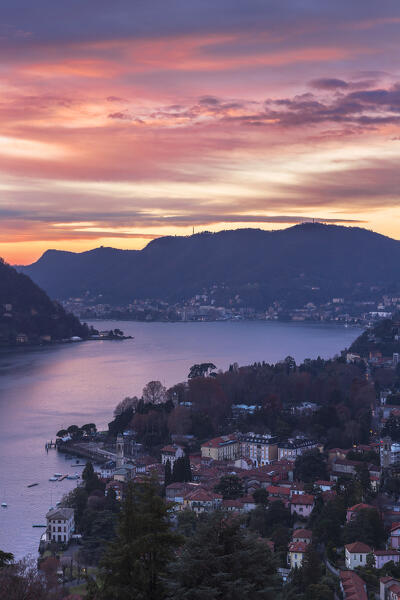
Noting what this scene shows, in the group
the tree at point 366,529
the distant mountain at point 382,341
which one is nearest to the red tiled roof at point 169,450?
the tree at point 366,529

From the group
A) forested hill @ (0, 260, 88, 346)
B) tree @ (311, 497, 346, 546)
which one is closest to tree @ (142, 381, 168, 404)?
tree @ (311, 497, 346, 546)

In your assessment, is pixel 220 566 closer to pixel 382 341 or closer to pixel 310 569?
pixel 310 569

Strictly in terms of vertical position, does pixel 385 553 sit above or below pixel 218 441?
below

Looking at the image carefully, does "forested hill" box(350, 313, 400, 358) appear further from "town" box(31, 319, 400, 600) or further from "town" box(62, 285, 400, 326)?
"town" box(62, 285, 400, 326)

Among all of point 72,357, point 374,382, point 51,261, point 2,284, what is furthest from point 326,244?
point 374,382

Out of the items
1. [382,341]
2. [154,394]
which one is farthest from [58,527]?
[382,341]

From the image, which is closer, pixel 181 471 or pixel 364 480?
pixel 364 480

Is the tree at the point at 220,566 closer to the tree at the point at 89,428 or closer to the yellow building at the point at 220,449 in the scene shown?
the yellow building at the point at 220,449

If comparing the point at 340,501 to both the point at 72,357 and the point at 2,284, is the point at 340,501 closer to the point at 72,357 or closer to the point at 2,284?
the point at 72,357
